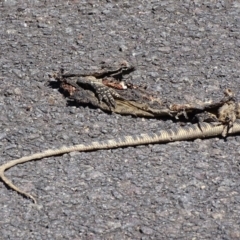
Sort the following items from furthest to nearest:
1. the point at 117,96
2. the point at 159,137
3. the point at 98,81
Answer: the point at 98,81, the point at 117,96, the point at 159,137

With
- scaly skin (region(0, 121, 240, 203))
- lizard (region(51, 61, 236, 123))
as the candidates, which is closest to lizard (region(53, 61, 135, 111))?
lizard (region(51, 61, 236, 123))

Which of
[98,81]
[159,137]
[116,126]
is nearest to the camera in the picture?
[159,137]

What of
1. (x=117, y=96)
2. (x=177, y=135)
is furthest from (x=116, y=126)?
(x=177, y=135)

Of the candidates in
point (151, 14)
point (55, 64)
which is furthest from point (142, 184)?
point (151, 14)

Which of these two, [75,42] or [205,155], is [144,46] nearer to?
[75,42]

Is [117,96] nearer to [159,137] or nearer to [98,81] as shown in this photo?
[98,81]

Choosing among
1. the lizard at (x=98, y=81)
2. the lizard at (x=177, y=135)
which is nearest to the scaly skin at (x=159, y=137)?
the lizard at (x=177, y=135)

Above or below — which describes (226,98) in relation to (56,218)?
above

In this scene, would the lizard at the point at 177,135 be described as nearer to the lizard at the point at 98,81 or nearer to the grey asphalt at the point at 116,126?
the grey asphalt at the point at 116,126

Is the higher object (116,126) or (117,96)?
(117,96)
